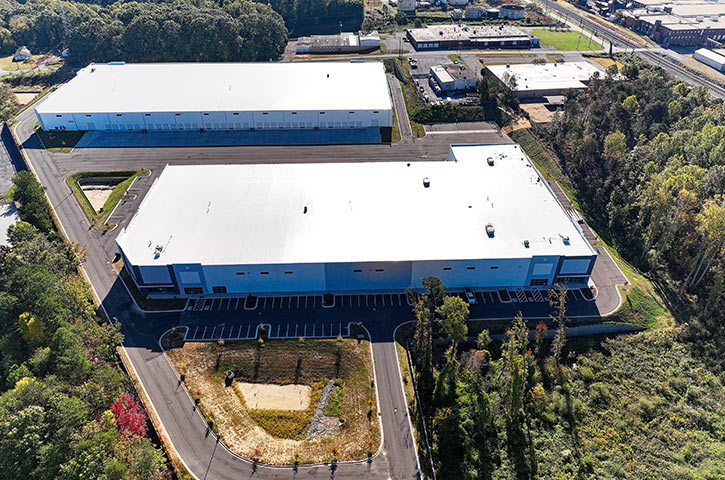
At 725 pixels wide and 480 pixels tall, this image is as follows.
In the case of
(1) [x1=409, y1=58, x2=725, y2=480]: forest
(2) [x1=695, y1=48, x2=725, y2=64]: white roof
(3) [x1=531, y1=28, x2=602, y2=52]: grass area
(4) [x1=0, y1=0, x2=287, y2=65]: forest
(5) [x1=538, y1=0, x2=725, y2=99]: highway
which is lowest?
(1) [x1=409, y1=58, x2=725, y2=480]: forest

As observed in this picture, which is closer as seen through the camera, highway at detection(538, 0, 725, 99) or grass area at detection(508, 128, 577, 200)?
grass area at detection(508, 128, 577, 200)

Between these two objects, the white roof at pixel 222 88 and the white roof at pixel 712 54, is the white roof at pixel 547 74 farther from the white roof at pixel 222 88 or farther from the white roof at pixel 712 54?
the white roof at pixel 712 54

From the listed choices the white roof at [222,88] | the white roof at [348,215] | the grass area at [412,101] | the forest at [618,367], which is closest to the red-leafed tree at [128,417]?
the white roof at [348,215]

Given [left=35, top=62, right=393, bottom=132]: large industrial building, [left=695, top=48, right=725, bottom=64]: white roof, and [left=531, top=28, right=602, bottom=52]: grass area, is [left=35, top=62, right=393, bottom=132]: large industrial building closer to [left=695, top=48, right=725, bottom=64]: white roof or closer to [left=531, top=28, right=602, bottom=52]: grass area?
[left=531, top=28, right=602, bottom=52]: grass area

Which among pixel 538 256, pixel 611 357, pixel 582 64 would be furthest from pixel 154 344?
pixel 582 64

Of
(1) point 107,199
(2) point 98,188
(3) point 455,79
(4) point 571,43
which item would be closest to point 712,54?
(4) point 571,43

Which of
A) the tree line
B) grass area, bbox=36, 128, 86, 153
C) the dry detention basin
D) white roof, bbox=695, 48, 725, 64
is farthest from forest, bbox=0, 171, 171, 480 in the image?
white roof, bbox=695, 48, 725, 64
